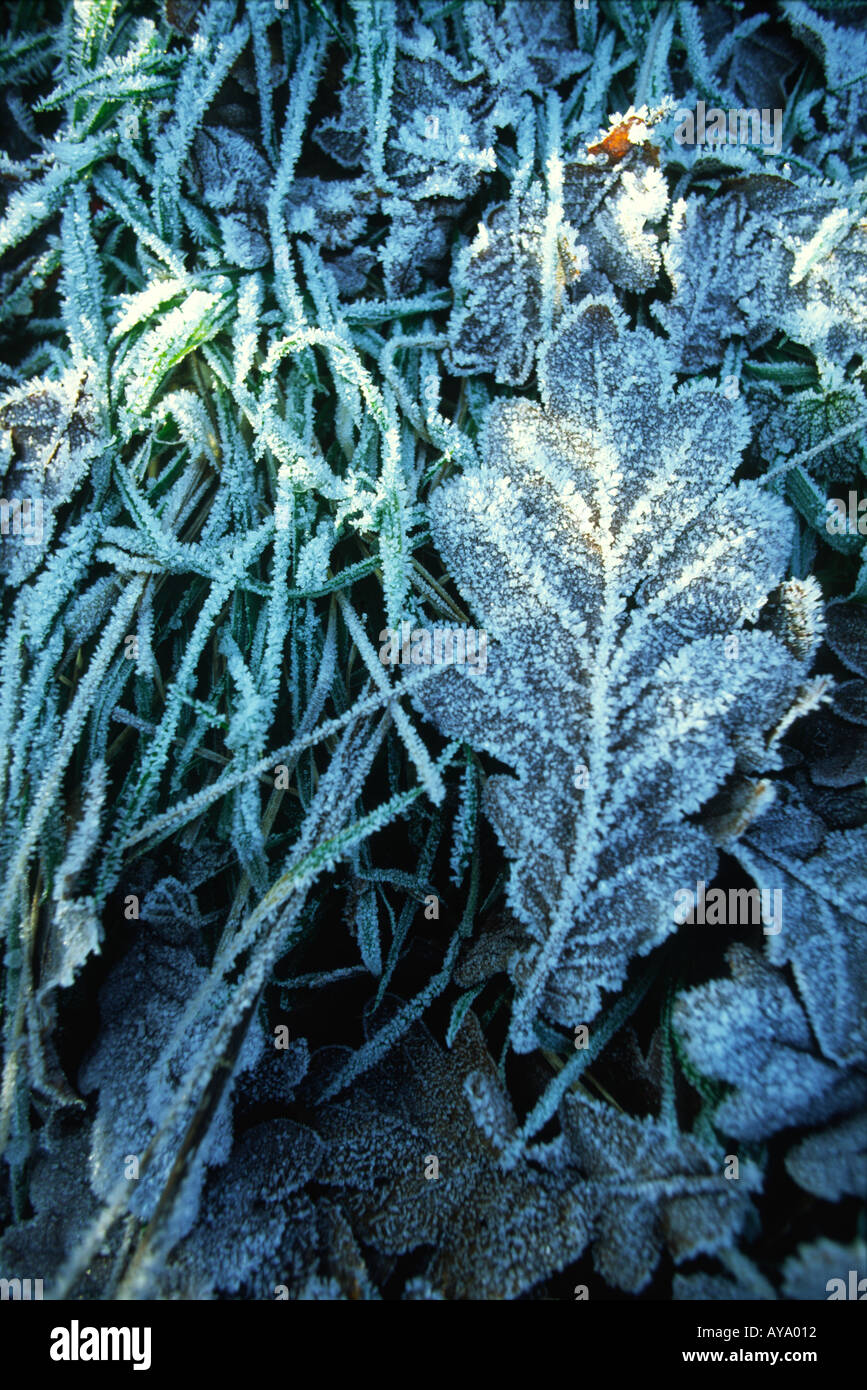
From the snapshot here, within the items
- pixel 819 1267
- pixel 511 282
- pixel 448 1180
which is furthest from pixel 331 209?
pixel 819 1267

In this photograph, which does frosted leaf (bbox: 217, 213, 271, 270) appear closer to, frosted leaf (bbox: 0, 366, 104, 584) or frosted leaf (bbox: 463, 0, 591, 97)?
frosted leaf (bbox: 0, 366, 104, 584)

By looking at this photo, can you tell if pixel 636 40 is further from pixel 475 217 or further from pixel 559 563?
pixel 559 563

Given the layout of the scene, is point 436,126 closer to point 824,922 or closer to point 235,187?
point 235,187

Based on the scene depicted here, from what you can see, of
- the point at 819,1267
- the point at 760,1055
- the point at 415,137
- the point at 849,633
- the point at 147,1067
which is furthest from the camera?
the point at 415,137

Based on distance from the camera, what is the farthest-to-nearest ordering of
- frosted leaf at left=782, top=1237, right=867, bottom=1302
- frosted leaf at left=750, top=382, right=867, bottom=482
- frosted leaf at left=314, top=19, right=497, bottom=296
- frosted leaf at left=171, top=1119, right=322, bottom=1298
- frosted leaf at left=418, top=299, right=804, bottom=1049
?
frosted leaf at left=314, top=19, right=497, bottom=296 → frosted leaf at left=750, top=382, right=867, bottom=482 → frosted leaf at left=418, top=299, right=804, bottom=1049 → frosted leaf at left=171, top=1119, right=322, bottom=1298 → frosted leaf at left=782, top=1237, right=867, bottom=1302

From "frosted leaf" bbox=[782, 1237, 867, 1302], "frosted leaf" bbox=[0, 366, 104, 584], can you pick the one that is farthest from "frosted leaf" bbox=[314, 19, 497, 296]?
"frosted leaf" bbox=[782, 1237, 867, 1302]
